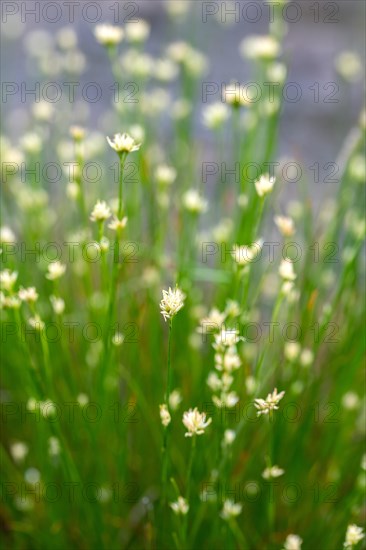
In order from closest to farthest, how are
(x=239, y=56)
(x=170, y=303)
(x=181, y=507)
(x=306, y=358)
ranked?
(x=170, y=303) → (x=181, y=507) → (x=306, y=358) → (x=239, y=56)

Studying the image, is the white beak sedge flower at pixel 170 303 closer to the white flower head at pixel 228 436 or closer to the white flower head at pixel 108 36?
the white flower head at pixel 228 436

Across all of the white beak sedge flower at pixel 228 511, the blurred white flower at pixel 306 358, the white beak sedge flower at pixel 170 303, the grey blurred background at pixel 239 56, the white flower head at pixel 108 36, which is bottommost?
the white beak sedge flower at pixel 228 511

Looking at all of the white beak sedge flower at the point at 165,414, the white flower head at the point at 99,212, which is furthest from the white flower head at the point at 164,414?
the white flower head at the point at 99,212

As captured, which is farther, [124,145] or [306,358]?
[306,358]

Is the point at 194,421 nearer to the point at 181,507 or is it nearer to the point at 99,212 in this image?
the point at 181,507

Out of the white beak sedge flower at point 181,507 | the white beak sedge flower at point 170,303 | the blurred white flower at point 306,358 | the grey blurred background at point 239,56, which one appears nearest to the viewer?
the white beak sedge flower at point 170,303

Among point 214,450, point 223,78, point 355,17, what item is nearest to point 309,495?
point 214,450

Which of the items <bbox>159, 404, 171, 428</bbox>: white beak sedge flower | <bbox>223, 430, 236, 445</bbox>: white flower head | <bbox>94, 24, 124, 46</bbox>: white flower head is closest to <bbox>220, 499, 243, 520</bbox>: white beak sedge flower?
<bbox>223, 430, 236, 445</bbox>: white flower head

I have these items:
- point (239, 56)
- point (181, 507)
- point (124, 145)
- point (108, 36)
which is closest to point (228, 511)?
point (181, 507)

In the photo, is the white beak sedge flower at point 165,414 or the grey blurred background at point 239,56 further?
the grey blurred background at point 239,56

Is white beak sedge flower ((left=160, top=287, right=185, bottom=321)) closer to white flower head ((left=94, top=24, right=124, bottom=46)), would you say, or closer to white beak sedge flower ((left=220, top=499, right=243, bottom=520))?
white beak sedge flower ((left=220, top=499, right=243, bottom=520))

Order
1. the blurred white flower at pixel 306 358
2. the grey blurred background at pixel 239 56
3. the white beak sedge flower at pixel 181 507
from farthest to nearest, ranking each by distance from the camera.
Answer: the grey blurred background at pixel 239 56
the blurred white flower at pixel 306 358
the white beak sedge flower at pixel 181 507

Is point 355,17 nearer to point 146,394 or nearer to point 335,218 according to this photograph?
point 335,218
